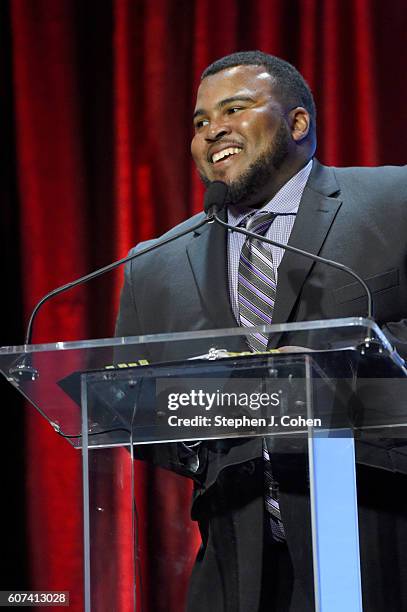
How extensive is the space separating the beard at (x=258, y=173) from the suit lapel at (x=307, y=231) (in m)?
0.08

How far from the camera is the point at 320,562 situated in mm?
1302

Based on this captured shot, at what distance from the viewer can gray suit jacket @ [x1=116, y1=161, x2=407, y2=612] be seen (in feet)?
4.55

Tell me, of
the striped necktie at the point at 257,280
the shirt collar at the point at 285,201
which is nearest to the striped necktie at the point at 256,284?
the striped necktie at the point at 257,280

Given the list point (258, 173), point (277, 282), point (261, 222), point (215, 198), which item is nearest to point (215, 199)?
point (215, 198)

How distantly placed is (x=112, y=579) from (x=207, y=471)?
0.20m

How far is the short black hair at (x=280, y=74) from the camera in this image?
2.20 meters

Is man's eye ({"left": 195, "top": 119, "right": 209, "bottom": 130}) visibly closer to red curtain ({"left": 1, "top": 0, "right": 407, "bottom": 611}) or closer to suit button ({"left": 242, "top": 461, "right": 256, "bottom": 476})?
red curtain ({"left": 1, "top": 0, "right": 407, "bottom": 611})

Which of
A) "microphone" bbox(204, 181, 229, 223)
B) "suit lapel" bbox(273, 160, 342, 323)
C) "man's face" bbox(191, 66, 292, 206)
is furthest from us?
"man's face" bbox(191, 66, 292, 206)

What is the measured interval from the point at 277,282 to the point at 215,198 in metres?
0.22

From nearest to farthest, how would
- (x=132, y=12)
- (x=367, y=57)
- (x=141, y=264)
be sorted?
1. (x=141, y=264)
2. (x=367, y=57)
3. (x=132, y=12)

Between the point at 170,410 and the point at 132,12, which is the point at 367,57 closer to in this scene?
the point at 132,12

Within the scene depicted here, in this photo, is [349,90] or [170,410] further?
[349,90]

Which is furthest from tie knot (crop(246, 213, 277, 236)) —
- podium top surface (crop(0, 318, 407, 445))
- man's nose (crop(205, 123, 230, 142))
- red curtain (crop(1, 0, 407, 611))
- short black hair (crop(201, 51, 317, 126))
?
red curtain (crop(1, 0, 407, 611))

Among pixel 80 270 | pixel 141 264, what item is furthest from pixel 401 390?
pixel 80 270
